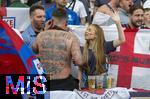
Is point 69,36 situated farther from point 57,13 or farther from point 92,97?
point 92,97

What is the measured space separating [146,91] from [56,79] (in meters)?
1.28

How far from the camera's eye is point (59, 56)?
6730 mm

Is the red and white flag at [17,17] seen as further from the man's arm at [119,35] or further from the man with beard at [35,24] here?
the man's arm at [119,35]

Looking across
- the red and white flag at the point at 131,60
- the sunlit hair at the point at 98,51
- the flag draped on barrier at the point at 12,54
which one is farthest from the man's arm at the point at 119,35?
the flag draped on barrier at the point at 12,54

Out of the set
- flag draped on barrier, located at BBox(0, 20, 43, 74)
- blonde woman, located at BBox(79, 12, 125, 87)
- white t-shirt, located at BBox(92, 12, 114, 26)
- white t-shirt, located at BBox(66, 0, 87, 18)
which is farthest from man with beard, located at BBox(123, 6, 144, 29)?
flag draped on barrier, located at BBox(0, 20, 43, 74)

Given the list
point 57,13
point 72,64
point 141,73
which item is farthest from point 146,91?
point 57,13

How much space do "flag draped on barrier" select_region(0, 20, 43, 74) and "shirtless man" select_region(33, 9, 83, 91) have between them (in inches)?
56.4

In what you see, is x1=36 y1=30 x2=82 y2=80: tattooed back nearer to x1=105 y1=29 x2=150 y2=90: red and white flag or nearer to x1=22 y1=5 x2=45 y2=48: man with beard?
x1=22 y1=5 x2=45 y2=48: man with beard

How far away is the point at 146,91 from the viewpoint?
698 cm

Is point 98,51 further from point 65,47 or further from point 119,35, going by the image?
point 65,47

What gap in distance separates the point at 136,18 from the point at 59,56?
182cm

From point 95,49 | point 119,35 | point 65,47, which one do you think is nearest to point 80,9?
point 119,35

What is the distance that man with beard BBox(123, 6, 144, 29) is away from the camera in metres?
7.98

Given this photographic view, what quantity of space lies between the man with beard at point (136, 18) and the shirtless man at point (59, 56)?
1.55m
